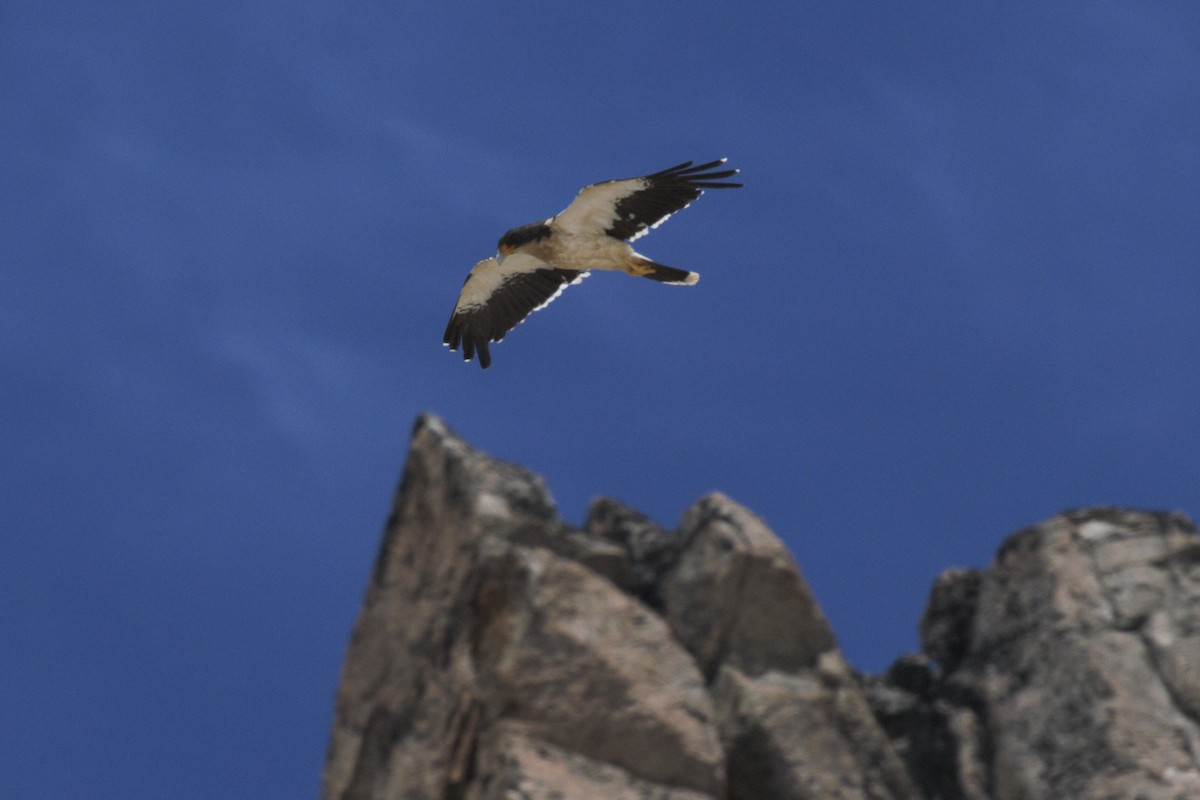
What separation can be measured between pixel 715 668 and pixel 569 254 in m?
4.87

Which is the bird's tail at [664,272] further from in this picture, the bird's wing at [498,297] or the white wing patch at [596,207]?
the bird's wing at [498,297]

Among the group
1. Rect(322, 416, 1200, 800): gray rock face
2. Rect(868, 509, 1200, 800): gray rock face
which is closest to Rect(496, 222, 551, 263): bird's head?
Rect(322, 416, 1200, 800): gray rock face

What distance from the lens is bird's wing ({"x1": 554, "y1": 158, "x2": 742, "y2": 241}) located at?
19.4m

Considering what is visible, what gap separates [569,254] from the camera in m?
20.5

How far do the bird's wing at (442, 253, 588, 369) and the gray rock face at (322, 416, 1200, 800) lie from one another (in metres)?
2.76

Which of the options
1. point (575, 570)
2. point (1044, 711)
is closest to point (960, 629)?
point (1044, 711)

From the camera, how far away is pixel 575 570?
17.7 meters

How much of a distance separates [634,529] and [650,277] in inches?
110

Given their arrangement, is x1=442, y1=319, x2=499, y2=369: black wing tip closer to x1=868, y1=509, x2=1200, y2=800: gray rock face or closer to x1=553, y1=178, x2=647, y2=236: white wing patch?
x1=553, y1=178, x2=647, y2=236: white wing patch

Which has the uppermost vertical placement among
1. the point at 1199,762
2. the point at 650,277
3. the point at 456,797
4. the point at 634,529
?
the point at 650,277

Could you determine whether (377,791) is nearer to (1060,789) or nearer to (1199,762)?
(1060,789)

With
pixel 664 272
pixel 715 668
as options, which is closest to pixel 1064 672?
pixel 715 668

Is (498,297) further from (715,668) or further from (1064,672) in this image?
(1064,672)

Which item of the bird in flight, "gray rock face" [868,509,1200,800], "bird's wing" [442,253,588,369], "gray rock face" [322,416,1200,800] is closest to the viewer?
"gray rock face" [322,416,1200,800]
